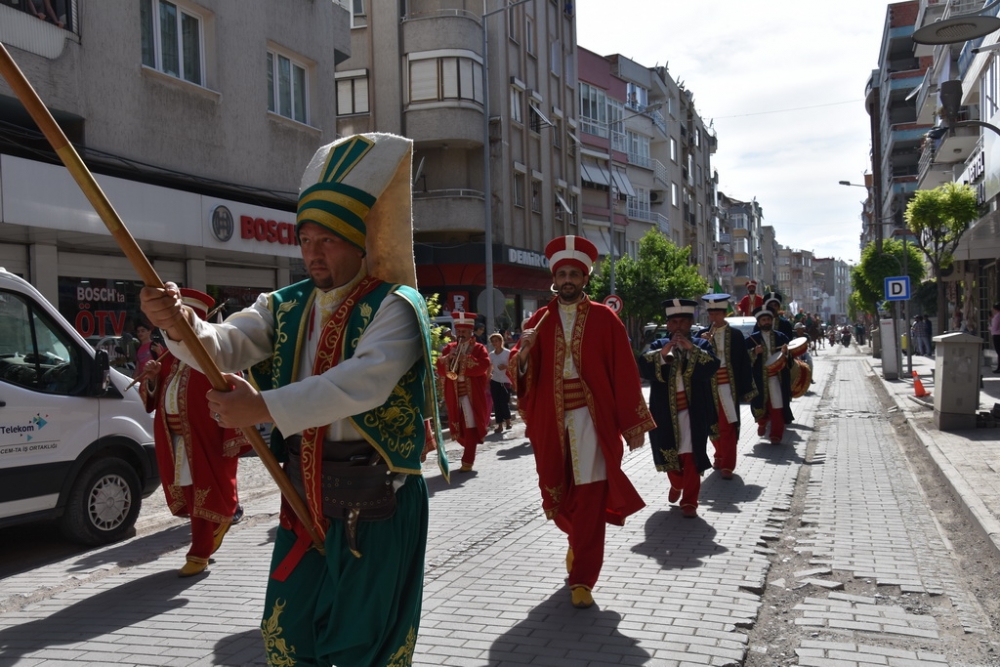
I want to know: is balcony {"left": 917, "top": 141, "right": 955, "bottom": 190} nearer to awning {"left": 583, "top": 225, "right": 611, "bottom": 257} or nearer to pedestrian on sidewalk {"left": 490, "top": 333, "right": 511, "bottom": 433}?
awning {"left": 583, "top": 225, "right": 611, "bottom": 257}

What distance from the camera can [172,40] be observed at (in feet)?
53.2

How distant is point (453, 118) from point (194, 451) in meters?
26.2

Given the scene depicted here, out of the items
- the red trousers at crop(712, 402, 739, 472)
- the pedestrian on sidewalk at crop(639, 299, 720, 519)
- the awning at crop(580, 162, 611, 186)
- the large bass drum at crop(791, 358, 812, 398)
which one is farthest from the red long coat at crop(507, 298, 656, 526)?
the awning at crop(580, 162, 611, 186)

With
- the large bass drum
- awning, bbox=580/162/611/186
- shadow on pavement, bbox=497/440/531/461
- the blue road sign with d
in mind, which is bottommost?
shadow on pavement, bbox=497/440/531/461

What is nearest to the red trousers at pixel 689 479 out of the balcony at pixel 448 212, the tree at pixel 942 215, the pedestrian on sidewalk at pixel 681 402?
the pedestrian on sidewalk at pixel 681 402

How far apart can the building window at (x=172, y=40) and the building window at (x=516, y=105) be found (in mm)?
19392

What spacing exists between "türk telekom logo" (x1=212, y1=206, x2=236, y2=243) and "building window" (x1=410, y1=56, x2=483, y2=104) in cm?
1682

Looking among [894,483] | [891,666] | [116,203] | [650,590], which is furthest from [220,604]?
[116,203]

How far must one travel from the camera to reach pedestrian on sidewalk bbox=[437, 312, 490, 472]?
11.4 m

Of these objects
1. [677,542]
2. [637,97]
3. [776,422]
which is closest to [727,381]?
[776,422]

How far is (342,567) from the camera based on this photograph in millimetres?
3211

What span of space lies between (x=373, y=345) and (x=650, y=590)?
3.54 m

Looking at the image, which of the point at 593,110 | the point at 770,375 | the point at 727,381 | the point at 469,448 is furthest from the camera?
the point at 593,110

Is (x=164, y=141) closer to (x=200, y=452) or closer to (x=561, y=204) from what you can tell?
(x=200, y=452)
